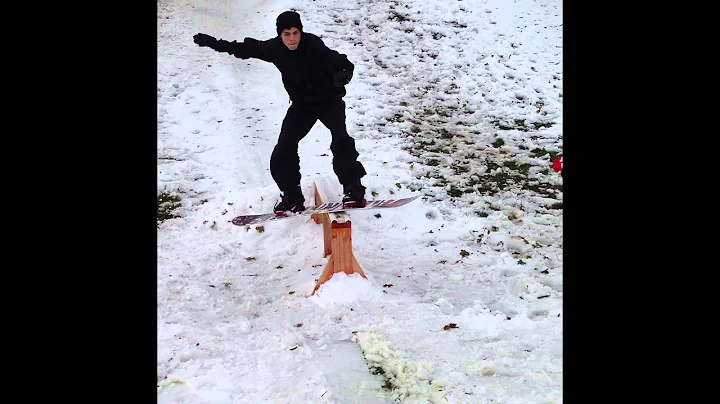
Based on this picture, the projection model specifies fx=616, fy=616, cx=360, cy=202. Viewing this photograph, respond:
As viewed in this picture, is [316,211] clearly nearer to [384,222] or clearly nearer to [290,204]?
[290,204]

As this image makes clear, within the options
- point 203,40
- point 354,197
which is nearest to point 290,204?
point 354,197

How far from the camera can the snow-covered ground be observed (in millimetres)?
3537

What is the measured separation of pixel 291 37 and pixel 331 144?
0.82m

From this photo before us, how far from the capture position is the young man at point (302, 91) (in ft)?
14.0

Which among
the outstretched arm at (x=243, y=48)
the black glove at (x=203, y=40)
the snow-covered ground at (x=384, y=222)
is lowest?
the snow-covered ground at (x=384, y=222)

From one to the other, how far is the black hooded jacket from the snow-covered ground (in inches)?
52.6

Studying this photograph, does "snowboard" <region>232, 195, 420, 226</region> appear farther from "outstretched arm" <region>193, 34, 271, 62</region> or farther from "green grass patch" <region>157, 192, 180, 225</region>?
"green grass patch" <region>157, 192, 180, 225</region>

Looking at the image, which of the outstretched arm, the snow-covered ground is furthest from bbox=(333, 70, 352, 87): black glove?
the snow-covered ground

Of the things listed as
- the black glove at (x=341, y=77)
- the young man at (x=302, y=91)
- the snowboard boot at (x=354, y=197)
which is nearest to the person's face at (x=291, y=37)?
the young man at (x=302, y=91)

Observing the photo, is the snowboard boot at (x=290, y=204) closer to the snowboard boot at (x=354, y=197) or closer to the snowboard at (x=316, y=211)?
the snowboard at (x=316, y=211)

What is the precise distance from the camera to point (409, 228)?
5.62 metres
